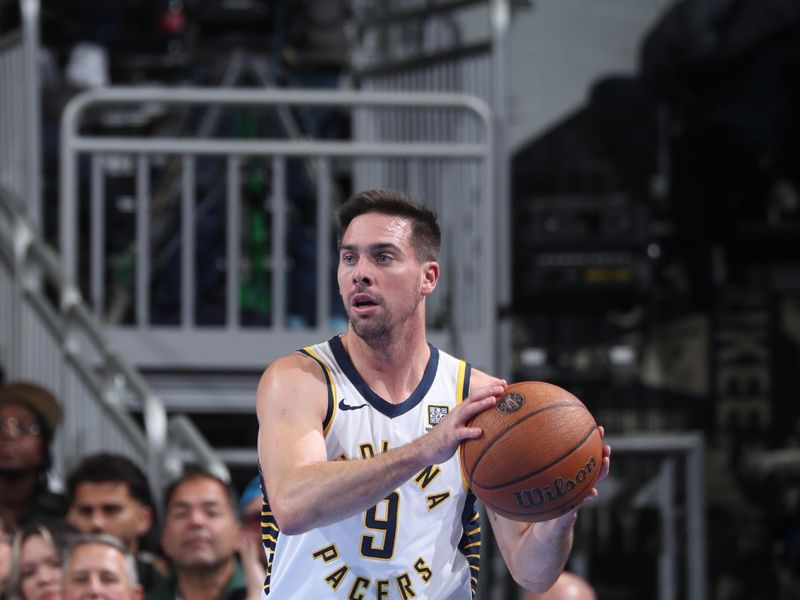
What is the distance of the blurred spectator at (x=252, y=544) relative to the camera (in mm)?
5930

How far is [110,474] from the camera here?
20.3 ft

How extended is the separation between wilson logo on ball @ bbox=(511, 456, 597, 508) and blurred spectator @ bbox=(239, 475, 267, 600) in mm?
2637

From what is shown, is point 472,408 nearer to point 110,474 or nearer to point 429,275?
point 429,275

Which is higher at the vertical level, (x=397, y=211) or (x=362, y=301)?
(x=397, y=211)

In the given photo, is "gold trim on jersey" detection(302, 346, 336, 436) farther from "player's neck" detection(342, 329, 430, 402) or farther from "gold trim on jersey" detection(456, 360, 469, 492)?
"gold trim on jersey" detection(456, 360, 469, 492)

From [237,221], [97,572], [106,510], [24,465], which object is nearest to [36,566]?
[97,572]

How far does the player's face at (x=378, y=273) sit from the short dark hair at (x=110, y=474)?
2.73 m

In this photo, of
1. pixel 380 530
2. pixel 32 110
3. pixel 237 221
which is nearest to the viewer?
pixel 380 530

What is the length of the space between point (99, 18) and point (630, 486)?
4.99 meters

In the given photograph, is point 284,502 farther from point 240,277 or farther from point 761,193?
point 761,193

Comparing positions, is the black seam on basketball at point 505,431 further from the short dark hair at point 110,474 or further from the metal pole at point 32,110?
the metal pole at point 32,110

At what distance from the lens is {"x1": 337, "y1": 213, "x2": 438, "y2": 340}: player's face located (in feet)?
12.2

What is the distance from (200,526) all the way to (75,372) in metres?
1.54

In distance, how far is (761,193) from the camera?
10.0m
